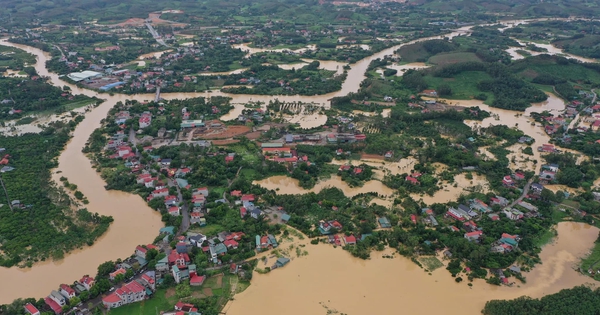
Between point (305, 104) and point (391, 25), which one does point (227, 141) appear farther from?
point (391, 25)

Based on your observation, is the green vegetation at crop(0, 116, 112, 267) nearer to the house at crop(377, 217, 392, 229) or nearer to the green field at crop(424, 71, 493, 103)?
the house at crop(377, 217, 392, 229)

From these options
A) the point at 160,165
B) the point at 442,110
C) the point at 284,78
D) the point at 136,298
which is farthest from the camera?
the point at 284,78

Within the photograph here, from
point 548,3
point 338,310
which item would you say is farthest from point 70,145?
point 548,3

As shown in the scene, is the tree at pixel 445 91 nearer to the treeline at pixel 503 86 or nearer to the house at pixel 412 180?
the treeline at pixel 503 86

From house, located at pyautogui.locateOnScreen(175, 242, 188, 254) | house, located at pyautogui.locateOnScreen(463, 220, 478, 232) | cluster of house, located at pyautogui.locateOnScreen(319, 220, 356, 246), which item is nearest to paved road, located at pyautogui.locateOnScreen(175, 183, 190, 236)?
house, located at pyautogui.locateOnScreen(175, 242, 188, 254)

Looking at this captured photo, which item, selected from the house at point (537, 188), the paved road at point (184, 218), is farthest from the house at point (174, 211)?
the house at point (537, 188)

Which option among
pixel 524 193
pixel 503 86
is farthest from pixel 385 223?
pixel 503 86
